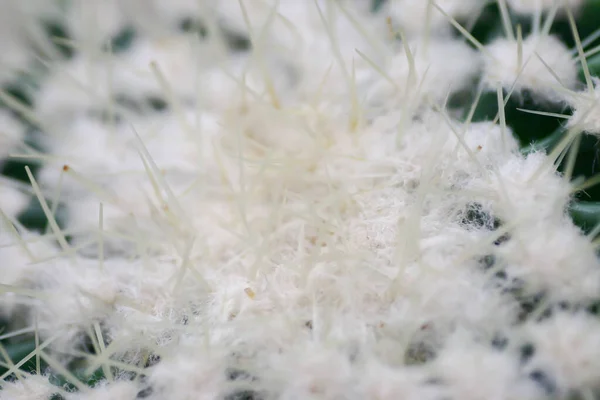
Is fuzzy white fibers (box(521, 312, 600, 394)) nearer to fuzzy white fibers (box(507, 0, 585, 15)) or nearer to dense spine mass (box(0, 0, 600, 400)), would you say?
dense spine mass (box(0, 0, 600, 400))

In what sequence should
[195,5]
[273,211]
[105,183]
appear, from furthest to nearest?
[195,5], [105,183], [273,211]

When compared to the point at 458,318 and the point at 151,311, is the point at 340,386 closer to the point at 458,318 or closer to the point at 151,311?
the point at 458,318

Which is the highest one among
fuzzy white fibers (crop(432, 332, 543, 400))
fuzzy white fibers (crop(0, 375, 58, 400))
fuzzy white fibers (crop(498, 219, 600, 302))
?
fuzzy white fibers (crop(498, 219, 600, 302))

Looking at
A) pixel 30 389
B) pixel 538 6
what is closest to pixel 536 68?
pixel 538 6

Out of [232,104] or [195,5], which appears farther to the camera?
[195,5]

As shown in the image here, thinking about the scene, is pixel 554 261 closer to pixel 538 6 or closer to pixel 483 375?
pixel 483 375

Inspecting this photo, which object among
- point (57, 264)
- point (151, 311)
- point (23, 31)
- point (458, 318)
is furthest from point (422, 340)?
point (23, 31)

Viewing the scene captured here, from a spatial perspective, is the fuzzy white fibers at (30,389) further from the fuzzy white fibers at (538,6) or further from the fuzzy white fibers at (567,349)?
the fuzzy white fibers at (538,6)

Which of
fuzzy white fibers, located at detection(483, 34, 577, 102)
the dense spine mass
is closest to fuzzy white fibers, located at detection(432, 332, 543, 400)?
the dense spine mass

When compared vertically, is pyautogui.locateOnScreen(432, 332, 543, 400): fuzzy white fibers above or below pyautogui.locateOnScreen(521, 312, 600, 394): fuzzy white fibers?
below
